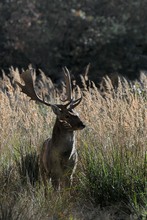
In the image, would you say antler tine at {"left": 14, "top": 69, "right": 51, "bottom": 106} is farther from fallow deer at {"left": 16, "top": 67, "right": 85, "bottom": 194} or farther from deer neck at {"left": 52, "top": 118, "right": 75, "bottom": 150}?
deer neck at {"left": 52, "top": 118, "right": 75, "bottom": 150}

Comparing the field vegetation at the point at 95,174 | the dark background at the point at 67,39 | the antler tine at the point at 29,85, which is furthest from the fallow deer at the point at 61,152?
the dark background at the point at 67,39

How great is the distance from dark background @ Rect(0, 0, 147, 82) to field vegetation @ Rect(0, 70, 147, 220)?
11.4m

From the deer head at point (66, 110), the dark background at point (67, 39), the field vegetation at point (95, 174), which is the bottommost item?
the field vegetation at point (95, 174)

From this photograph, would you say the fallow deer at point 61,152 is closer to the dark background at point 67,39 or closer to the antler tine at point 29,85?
the antler tine at point 29,85

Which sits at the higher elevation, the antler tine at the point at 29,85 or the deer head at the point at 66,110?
the antler tine at the point at 29,85

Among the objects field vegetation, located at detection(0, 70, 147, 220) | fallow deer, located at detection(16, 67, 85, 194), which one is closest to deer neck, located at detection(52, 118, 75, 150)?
fallow deer, located at detection(16, 67, 85, 194)

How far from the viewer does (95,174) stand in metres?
7.70

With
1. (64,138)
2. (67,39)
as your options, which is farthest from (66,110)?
(67,39)

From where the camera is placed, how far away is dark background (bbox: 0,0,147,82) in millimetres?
20328

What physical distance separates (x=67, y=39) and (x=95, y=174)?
13650mm

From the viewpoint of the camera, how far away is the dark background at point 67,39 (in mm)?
20328

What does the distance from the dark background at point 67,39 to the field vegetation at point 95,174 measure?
1138 centimetres

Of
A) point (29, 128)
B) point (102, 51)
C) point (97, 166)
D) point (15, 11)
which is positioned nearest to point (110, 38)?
point (102, 51)

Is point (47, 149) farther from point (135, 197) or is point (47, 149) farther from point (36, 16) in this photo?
point (36, 16)
